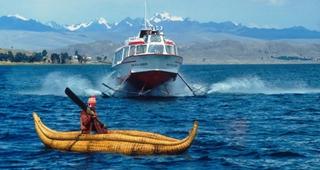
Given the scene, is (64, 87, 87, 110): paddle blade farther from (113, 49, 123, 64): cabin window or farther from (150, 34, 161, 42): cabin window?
(113, 49, 123, 64): cabin window

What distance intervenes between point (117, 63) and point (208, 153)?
Result: 45241 millimetres

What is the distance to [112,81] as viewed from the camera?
3083 inches

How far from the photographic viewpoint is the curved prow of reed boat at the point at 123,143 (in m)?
30.5

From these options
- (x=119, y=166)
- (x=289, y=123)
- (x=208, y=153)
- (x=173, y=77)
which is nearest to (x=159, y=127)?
(x=289, y=123)

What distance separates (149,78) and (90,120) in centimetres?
3649

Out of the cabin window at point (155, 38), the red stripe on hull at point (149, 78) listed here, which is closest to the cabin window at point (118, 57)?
the cabin window at point (155, 38)

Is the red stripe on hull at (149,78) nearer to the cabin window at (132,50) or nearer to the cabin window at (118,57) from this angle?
the cabin window at (132,50)

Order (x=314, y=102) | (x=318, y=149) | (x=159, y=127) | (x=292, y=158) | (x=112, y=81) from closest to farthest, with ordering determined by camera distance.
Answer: (x=292, y=158)
(x=318, y=149)
(x=159, y=127)
(x=314, y=102)
(x=112, y=81)

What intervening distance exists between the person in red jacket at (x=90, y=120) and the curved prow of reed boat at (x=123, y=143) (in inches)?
14.5

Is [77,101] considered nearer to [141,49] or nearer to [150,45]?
[150,45]

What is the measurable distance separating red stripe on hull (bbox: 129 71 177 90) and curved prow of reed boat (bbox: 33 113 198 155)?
34742 millimetres

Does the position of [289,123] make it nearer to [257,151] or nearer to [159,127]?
[159,127]

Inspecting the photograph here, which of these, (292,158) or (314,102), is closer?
(292,158)

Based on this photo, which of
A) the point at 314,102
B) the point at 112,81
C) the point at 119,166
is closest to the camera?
the point at 119,166
